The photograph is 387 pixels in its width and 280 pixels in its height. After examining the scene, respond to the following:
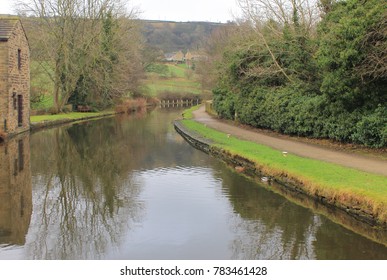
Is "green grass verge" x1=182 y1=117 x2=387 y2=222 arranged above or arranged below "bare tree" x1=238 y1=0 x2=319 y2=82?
below

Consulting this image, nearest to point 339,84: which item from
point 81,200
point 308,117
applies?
point 308,117

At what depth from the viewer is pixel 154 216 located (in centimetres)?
971

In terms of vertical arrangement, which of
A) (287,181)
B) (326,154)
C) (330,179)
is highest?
(330,179)

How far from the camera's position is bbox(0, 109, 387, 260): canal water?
7.67m

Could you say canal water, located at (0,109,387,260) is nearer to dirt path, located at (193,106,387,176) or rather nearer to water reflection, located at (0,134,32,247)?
water reflection, located at (0,134,32,247)

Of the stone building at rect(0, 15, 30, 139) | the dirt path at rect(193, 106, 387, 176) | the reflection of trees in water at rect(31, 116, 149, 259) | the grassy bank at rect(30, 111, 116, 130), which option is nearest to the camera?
the reflection of trees in water at rect(31, 116, 149, 259)

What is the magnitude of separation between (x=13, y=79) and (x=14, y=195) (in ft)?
52.4

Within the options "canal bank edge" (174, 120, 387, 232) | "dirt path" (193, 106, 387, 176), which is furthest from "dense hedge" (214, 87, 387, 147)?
"canal bank edge" (174, 120, 387, 232)

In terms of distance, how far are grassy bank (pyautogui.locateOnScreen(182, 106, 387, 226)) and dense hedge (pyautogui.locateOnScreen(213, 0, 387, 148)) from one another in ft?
9.66

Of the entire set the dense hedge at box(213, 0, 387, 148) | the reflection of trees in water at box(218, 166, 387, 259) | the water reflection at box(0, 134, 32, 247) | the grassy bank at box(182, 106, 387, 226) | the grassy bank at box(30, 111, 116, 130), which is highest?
the dense hedge at box(213, 0, 387, 148)

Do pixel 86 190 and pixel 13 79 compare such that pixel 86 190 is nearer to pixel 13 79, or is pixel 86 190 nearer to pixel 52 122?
pixel 13 79

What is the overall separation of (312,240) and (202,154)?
1125 cm

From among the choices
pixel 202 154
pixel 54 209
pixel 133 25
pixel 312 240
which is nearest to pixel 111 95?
pixel 133 25

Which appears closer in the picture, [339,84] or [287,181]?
[287,181]
